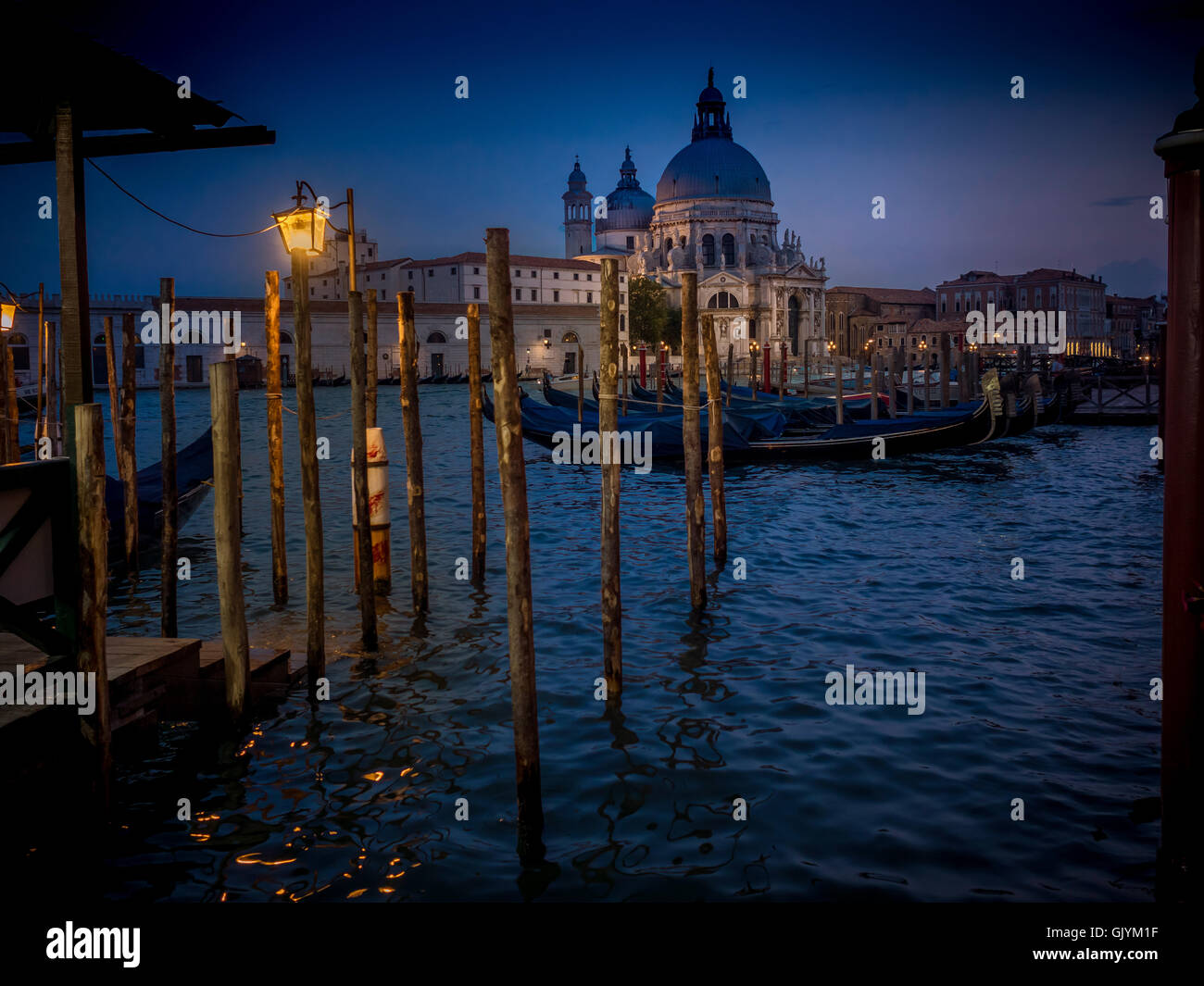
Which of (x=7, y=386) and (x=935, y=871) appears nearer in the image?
(x=935, y=871)

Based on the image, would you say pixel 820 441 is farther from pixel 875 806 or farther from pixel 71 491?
pixel 71 491

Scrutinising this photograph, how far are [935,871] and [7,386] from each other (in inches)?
309

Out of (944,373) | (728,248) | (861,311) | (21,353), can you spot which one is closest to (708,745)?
(944,373)

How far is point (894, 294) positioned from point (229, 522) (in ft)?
215

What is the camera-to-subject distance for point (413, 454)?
6.18 meters

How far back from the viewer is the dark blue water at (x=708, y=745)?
11.0 ft

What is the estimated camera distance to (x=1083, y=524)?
998 cm

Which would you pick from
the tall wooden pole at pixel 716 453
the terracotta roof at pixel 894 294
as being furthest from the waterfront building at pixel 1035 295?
the tall wooden pole at pixel 716 453

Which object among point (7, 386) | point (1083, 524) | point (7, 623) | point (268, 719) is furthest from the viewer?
point (1083, 524)

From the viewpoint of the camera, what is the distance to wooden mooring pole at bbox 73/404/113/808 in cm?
330

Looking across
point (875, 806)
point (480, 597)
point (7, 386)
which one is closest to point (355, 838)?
point (875, 806)

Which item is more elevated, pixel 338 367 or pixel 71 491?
pixel 338 367

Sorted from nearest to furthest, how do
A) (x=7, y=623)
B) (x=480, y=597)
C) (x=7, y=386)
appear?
1. (x=7, y=623)
2. (x=480, y=597)
3. (x=7, y=386)

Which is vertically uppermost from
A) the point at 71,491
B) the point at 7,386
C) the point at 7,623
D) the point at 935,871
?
the point at 7,386
